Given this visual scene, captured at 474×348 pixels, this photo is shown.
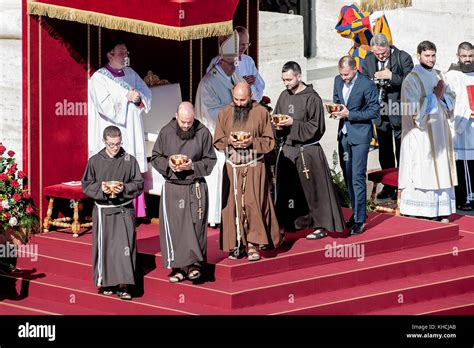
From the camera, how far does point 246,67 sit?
73.9ft

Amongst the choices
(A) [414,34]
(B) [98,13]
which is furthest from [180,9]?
(A) [414,34]

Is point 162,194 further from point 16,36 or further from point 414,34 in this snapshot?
point 414,34

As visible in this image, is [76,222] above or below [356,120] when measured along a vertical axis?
below

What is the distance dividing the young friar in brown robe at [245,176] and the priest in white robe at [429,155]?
110 inches

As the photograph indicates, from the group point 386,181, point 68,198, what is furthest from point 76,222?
point 386,181

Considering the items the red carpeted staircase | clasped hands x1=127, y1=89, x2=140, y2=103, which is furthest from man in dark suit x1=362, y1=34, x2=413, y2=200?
clasped hands x1=127, y1=89, x2=140, y2=103

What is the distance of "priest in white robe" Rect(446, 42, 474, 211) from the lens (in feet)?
77.5

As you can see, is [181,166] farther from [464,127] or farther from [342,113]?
[464,127]

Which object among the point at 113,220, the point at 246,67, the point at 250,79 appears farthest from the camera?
the point at 246,67

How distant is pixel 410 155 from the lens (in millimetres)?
22594

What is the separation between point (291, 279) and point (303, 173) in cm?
145

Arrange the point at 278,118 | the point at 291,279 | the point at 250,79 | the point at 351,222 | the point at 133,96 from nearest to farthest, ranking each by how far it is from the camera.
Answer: the point at 291,279
the point at 278,118
the point at 133,96
the point at 351,222
the point at 250,79

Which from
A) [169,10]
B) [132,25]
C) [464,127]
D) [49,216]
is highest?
[169,10]

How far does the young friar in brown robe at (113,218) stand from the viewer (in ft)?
65.1
